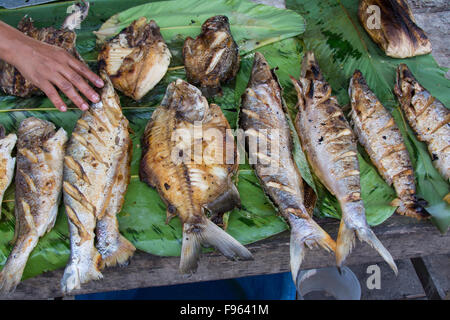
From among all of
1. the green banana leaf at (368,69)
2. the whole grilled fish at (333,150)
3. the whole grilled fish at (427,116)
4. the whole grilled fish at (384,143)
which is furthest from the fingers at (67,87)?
the whole grilled fish at (427,116)

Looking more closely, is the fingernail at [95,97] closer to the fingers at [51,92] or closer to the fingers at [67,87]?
the fingers at [67,87]

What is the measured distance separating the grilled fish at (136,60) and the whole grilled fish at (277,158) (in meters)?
0.90

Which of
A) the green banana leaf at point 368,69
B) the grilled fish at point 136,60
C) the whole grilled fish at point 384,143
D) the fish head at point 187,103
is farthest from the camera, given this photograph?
the grilled fish at point 136,60

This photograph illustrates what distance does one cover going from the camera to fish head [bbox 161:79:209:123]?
9.21 ft

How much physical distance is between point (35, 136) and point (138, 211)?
109 centimetres

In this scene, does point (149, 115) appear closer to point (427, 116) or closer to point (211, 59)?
point (211, 59)

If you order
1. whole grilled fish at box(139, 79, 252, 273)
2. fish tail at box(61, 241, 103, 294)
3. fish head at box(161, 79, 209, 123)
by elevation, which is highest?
fish head at box(161, 79, 209, 123)

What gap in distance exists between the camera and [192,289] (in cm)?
375

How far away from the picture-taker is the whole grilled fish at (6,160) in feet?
8.77

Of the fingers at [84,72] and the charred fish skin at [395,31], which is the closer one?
the fingers at [84,72]

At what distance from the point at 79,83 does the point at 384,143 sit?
2.58 metres

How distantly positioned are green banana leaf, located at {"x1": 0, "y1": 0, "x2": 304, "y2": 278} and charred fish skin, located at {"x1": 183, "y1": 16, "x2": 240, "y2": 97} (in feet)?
0.51

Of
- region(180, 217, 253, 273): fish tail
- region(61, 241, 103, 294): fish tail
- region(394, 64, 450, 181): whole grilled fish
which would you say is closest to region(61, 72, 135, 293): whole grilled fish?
region(61, 241, 103, 294): fish tail

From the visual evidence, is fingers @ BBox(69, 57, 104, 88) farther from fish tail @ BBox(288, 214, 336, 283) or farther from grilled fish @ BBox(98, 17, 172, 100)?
fish tail @ BBox(288, 214, 336, 283)
